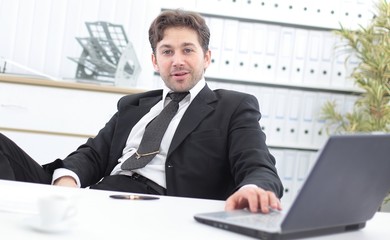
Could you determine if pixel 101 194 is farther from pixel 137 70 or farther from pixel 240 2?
pixel 240 2

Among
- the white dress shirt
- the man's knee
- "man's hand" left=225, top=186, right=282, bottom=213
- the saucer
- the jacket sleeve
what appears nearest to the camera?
the saucer

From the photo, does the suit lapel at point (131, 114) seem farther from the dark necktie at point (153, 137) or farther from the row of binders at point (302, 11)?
the row of binders at point (302, 11)

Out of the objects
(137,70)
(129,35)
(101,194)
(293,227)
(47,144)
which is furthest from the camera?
(129,35)

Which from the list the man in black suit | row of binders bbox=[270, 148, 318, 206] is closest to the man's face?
the man in black suit

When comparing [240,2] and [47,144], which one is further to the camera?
[240,2]

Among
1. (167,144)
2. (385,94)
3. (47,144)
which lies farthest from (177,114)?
(385,94)

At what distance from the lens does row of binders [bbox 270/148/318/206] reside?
411cm

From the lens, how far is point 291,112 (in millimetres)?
4105

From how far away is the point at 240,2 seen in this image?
4070 mm

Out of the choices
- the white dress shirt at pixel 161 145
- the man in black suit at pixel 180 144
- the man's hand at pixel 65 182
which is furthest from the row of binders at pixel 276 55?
the man's hand at pixel 65 182

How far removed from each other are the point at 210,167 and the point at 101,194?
0.70 metres

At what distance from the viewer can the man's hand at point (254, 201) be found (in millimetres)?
1391

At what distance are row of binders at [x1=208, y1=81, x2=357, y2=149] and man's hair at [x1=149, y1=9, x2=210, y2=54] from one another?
1.71m

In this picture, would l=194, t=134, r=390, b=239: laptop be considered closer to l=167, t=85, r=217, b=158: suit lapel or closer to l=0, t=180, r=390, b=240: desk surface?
l=0, t=180, r=390, b=240: desk surface
